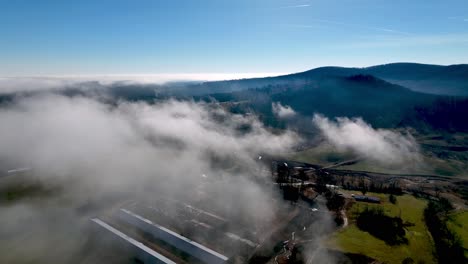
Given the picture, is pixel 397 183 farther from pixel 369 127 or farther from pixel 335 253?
pixel 369 127

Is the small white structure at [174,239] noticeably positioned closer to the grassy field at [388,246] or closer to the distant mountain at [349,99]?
the grassy field at [388,246]

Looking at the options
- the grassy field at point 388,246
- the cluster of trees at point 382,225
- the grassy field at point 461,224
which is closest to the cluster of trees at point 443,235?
the grassy field at point 461,224

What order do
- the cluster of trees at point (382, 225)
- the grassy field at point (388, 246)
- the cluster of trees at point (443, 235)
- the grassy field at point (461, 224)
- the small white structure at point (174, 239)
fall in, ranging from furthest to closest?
the grassy field at point (461, 224)
the cluster of trees at point (382, 225)
the cluster of trees at point (443, 235)
the grassy field at point (388, 246)
the small white structure at point (174, 239)

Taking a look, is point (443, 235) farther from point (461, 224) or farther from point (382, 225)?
point (382, 225)

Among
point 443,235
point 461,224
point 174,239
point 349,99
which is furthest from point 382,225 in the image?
point 349,99

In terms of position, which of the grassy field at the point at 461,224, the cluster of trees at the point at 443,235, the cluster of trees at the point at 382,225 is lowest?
the grassy field at the point at 461,224
